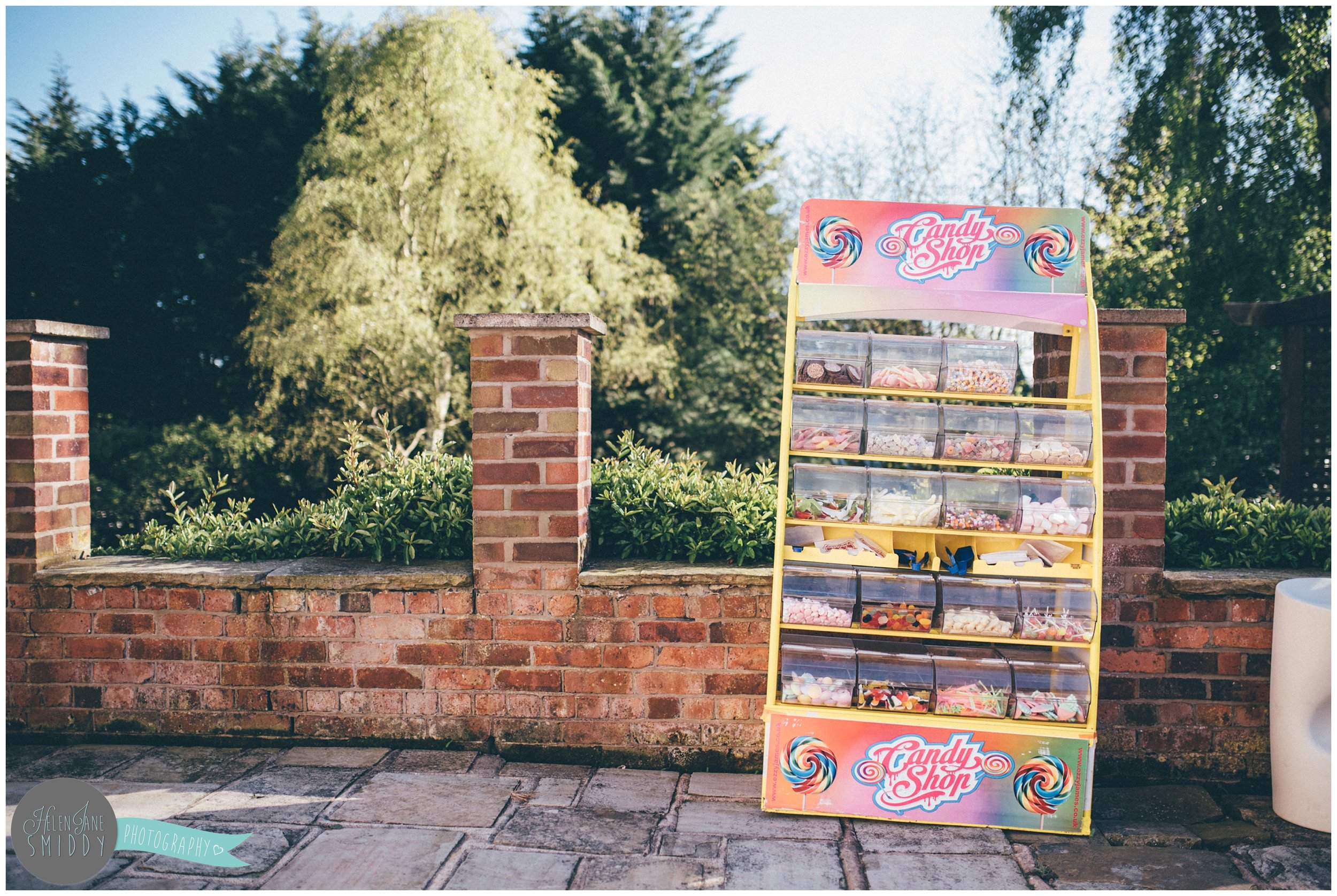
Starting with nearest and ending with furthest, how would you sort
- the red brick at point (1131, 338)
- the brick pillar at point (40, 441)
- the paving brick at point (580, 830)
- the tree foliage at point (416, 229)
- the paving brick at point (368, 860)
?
the paving brick at point (368, 860) < the paving brick at point (580, 830) < the red brick at point (1131, 338) < the brick pillar at point (40, 441) < the tree foliage at point (416, 229)

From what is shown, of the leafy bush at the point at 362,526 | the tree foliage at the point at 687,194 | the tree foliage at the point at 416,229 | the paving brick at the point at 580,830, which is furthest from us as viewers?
the tree foliage at the point at 687,194

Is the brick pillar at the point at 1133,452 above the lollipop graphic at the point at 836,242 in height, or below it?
below

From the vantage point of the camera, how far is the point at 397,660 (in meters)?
3.44

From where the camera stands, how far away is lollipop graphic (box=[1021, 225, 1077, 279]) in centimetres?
298

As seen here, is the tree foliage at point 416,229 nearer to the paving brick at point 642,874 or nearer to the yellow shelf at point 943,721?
the yellow shelf at point 943,721

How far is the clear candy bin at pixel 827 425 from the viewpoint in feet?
9.52

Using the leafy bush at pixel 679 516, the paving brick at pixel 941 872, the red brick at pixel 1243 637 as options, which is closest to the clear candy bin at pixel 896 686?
the paving brick at pixel 941 872

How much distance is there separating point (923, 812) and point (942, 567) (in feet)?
2.88

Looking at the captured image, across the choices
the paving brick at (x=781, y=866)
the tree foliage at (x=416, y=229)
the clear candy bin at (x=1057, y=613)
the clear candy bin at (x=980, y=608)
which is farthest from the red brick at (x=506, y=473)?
the tree foliage at (x=416, y=229)

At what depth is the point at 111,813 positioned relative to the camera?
2.75 m

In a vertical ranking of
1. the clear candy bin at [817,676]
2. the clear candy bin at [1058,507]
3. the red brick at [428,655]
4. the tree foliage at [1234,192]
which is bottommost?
the red brick at [428,655]

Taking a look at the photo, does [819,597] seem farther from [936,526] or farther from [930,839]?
[930,839]

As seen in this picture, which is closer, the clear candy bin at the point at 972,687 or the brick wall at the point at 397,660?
the clear candy bin at the point at 972,687

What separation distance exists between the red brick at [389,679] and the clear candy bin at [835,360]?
2.04m
